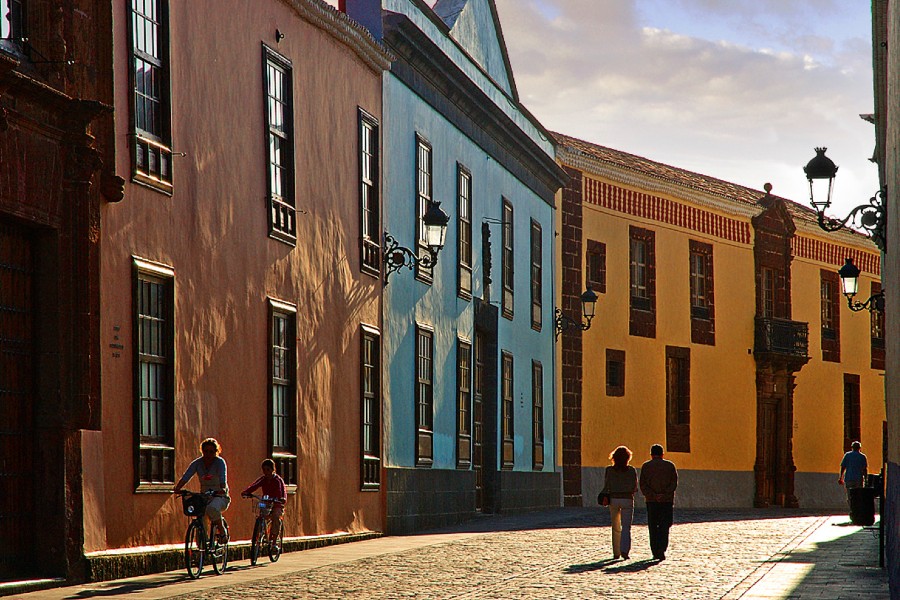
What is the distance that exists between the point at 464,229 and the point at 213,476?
13.6 meters

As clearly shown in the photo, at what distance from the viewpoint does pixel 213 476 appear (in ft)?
48.8

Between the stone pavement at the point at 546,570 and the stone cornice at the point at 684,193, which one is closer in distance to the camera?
the stone pavement at the point at 546,570

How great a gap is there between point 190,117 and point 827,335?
33.0 meters

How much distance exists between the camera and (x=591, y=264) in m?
37.4

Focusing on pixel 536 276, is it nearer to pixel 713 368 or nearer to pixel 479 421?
pixel 479 421

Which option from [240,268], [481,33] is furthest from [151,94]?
[481,33]

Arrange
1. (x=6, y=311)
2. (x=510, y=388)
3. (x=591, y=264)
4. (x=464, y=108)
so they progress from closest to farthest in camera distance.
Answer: (x=6, y=311)
(x=464, y=108)
(x=510, y=388)
(x=591, y=264)

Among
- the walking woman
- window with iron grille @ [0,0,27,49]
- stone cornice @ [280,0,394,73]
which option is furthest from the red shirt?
stone cornice @ [280,0,394,73]

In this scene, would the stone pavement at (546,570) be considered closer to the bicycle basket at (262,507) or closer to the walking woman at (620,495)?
the walking woman at (620,495)

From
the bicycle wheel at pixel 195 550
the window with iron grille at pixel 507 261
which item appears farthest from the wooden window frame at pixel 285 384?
the window with iron grille at pixel 507 261

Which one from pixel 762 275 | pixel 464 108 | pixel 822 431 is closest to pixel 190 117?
pixel 464 108

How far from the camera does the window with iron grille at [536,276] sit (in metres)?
33.6

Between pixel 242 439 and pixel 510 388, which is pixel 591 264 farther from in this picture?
pixel 242 439

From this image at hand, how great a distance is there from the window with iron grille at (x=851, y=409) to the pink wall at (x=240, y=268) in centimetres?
2703
